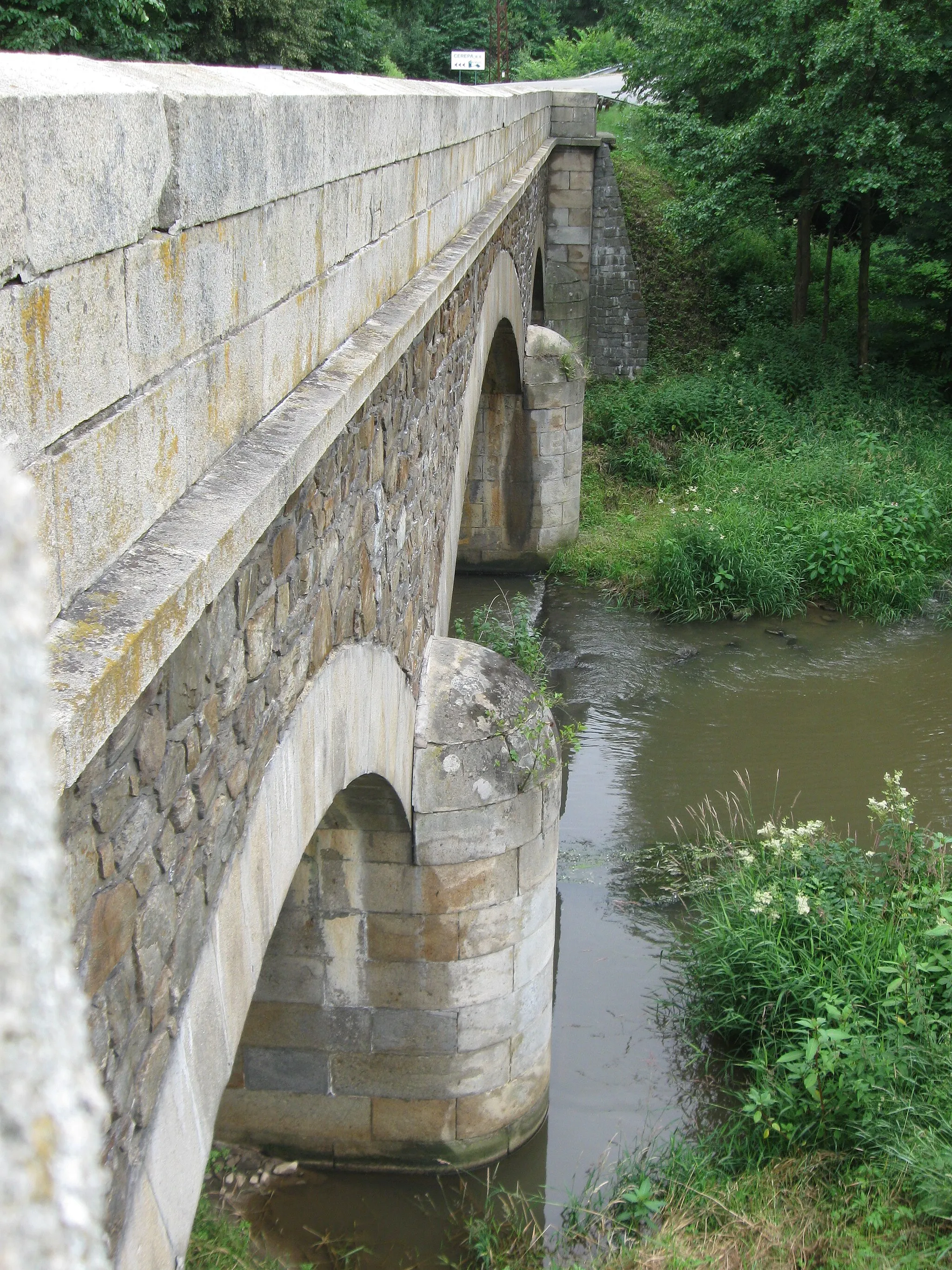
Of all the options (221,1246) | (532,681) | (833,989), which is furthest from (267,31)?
(221,1246)

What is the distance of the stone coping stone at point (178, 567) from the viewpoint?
137 centimetres

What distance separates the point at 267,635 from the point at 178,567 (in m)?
0.70

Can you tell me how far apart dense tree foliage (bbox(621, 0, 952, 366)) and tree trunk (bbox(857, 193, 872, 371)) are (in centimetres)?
2

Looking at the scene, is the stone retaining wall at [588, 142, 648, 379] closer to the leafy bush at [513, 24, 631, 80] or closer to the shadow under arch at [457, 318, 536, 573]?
the shadow under arch at [457, 318, 536, 573]

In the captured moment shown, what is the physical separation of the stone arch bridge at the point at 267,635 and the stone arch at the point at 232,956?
0.03 ft

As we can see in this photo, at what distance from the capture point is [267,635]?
2357 millimetres

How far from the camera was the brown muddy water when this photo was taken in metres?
5.29

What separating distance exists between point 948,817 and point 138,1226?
7.13 m

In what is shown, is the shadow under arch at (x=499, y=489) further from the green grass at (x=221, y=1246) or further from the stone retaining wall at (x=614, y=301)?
the green grass at (x=221, y=1246)

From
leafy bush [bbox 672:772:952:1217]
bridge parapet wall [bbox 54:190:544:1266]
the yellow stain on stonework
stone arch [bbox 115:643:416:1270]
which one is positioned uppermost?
the yellow stain on stonework

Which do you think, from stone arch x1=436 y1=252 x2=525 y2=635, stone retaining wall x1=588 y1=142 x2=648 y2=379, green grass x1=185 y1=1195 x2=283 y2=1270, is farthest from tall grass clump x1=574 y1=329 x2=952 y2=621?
green grass x1=185 y1=1195 x2=283 y2=1270

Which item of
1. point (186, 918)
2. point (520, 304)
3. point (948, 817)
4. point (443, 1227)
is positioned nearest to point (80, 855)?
point (186, 918)

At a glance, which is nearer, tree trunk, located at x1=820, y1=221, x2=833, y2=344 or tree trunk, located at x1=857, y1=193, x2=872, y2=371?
tree trunk, located at x1=857, y1=193, x2=872, y2=371

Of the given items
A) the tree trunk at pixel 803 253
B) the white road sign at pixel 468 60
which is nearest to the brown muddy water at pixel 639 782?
the tree trunk at pixel 803 253
